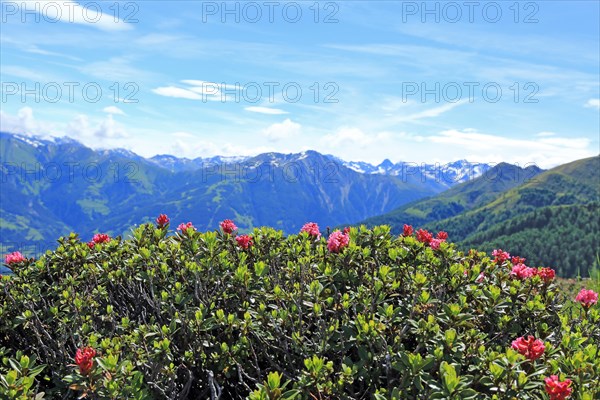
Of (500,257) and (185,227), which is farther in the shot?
(500,257)

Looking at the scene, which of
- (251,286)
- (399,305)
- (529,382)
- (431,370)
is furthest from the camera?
(251,286)

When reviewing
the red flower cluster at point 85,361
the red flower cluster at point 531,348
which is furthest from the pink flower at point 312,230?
the red flower cluster at point 85,361

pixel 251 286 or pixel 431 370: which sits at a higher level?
pixel 251 286

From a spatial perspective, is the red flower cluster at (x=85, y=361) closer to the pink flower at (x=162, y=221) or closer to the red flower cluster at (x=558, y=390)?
the pink flower at (x=162, y=221)

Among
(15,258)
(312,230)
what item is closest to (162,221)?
(15,258)

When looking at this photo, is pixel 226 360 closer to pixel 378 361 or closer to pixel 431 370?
pixel 378 361

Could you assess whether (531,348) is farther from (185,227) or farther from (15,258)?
(15,258)

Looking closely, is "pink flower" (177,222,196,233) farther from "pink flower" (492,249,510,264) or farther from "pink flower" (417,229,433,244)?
"pink flower" (492,249,510,264)

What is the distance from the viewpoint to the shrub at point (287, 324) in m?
4.25

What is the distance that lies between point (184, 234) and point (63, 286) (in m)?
1.70

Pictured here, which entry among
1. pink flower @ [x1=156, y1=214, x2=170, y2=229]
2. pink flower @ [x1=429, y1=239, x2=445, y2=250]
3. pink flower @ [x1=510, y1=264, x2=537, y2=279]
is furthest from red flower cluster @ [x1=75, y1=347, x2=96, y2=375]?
pink flower @ [x1=510, y1=264, x2=537, y2=279]

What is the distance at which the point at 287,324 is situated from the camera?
5.04 meters

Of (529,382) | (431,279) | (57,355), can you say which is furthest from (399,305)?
(57,355)

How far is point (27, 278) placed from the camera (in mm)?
6770
